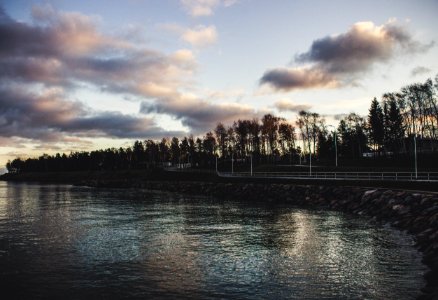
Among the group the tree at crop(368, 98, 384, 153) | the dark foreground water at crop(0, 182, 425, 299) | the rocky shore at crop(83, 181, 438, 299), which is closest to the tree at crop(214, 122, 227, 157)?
the tree at crop(368, 98, 384, 153)

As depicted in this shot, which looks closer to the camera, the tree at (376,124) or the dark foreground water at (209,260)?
the dark foreground water at (209,260)

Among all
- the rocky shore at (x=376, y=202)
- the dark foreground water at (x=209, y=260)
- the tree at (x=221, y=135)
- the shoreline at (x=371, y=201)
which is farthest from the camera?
the tree at (x=221, y=135)

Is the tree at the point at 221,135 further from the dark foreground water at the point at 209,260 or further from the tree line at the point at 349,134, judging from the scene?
the dark foreground water at the point at 209,260

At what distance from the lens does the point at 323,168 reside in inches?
3984

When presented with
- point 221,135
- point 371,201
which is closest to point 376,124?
point 221,135

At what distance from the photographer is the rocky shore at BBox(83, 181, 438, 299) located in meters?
24.4

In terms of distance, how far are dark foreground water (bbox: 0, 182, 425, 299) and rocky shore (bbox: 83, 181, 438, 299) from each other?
1.03 metres

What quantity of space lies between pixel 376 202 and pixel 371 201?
1565 mm

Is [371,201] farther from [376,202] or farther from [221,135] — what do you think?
[221,135]

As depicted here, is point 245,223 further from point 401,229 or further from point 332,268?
point 332,268

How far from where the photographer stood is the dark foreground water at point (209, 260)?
1723 cm

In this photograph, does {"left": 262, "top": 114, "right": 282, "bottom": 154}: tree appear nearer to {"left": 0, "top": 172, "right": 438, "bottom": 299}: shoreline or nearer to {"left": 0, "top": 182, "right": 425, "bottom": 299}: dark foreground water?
{"left": 0, "top": 172, "right": 438, "bottom": 299}: shoreline

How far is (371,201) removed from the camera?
152ft

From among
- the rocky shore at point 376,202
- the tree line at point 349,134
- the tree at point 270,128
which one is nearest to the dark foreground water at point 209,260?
the rocky shore at point 376,202
